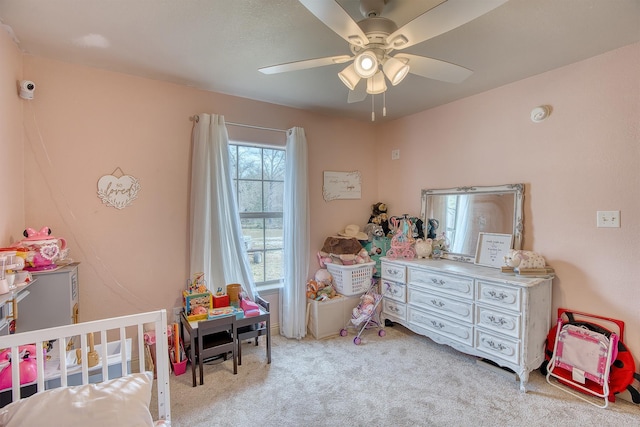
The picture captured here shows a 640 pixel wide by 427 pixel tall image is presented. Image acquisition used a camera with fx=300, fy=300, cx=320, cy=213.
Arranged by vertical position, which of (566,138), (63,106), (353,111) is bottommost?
(566,138)

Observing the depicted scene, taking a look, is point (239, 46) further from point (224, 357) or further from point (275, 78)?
point (224, 357)

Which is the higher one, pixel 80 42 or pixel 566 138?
pixel 80 42

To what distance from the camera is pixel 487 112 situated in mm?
2758

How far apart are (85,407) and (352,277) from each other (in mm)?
2412

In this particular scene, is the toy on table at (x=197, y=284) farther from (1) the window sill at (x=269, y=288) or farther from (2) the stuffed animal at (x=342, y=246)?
(2) the stuffed animal at (x=342, y=246)

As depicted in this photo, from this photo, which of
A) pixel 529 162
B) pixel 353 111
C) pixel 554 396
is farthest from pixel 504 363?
pixel 353 111

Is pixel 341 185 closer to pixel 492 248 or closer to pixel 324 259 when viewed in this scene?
pixel 324 259

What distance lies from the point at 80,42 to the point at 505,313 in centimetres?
343

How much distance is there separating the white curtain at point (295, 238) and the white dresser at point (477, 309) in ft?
3.13

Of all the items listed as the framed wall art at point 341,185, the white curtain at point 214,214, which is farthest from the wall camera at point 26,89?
the framed wall art at point 341,185

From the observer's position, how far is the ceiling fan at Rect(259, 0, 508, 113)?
1098mm

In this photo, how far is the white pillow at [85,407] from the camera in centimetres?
103

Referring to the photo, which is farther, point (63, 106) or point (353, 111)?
point (353, 111)

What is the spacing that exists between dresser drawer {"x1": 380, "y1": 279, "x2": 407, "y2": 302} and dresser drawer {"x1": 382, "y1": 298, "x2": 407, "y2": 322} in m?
0.05
